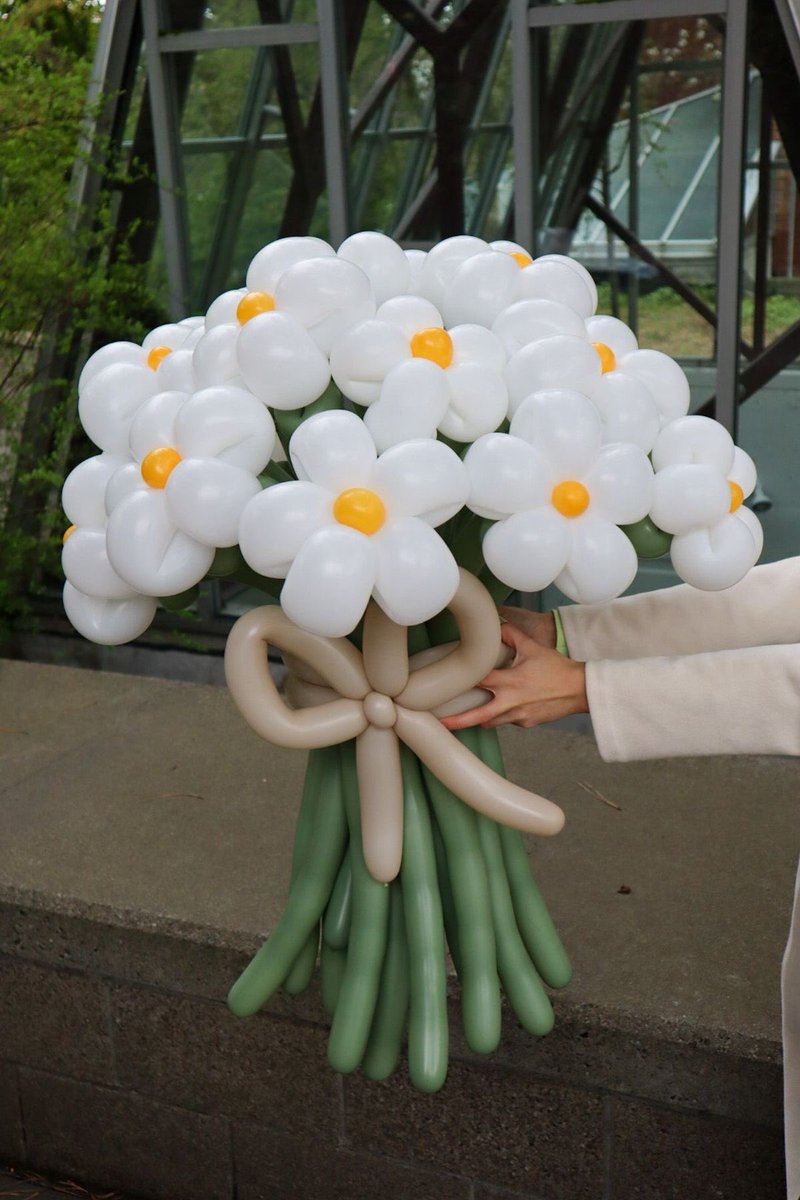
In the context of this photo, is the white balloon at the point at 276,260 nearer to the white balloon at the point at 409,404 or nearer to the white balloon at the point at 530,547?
the white balloon at the point at 409,404

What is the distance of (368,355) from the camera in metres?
1.29

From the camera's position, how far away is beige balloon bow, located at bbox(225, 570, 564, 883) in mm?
1425

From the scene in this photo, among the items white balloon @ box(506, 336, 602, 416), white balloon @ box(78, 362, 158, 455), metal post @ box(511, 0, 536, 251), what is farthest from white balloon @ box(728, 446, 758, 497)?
metal post @ box(511, 0, 536, 251)

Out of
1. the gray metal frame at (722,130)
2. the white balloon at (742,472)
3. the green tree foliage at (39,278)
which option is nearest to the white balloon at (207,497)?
the white balloon at (742,472)

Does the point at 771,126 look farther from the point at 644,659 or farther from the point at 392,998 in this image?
the point at 392,998

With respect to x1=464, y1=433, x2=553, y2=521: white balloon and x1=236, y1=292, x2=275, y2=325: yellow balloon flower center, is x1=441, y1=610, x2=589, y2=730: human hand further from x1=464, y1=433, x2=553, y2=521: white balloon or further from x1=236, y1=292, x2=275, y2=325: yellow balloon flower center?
x1=236, y1=292, x2=275, y2=325: yellow balloon flower center

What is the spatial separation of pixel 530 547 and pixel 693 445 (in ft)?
0.80

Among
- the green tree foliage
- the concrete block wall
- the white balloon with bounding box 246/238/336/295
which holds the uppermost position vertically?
the white balloon with bounding box 246/238/336/295

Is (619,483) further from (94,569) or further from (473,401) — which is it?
(94,569)

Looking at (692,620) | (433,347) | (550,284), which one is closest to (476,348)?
(433,347)

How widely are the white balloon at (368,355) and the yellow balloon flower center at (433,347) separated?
0.03 ft

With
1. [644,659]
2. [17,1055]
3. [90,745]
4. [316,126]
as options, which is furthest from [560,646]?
[316,126]

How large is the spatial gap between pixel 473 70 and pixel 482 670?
132 inches

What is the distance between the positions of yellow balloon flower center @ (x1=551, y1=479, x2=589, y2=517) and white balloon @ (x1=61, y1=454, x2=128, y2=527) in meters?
0.51
